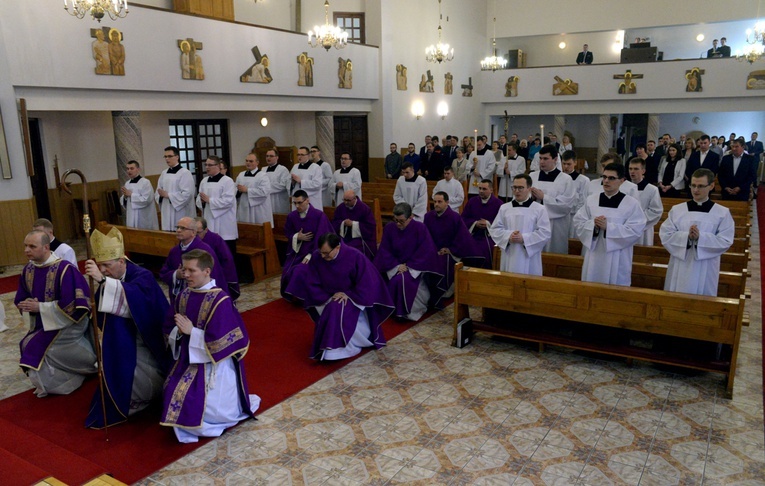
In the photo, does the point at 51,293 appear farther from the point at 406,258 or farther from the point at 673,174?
the point at 673,174

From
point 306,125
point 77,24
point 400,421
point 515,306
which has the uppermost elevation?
point 77,24

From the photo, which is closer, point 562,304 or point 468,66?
point 562,304

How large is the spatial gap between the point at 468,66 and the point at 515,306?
1835cm

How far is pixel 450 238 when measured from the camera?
8359 millimetres

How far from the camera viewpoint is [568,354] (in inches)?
258

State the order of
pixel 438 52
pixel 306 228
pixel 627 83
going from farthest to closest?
pixel 627 83, pixel 438 52, pixel 306 228

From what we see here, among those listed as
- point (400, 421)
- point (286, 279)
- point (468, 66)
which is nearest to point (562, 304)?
point (400, 421)

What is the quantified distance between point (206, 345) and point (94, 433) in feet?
4.47

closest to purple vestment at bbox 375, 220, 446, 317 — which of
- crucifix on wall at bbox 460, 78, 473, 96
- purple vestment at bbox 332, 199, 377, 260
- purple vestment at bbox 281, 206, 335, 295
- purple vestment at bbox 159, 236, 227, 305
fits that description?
purple vestment at bbox 281, 206, 335, 295

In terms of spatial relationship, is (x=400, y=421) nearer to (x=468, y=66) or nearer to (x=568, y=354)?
(x=568, y=354)

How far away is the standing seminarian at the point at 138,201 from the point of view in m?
10.3

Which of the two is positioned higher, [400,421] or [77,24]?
[77,24]

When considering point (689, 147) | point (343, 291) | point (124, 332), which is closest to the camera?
point (124, 332)

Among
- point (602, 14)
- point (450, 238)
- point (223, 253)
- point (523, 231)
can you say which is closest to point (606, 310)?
point (523, 231)
